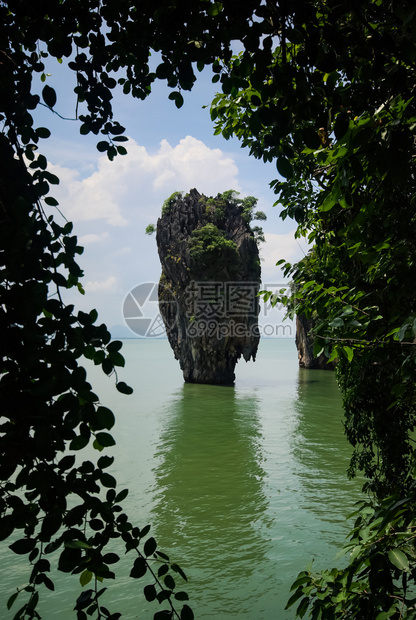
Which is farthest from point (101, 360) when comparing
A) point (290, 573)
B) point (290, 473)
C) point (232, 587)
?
point (290, 473)

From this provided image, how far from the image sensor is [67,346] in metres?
1.02

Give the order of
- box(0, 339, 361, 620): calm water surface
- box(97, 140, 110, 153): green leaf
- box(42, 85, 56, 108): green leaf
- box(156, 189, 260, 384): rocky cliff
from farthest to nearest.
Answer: box(156, 189, 260, 384): rocky cliff < box(0, 339, 361, 620): calm water surface < box(97, 140, 110, 153): green leaf < box(42, 85, 56, 108): green leaf

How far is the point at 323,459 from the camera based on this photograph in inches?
417

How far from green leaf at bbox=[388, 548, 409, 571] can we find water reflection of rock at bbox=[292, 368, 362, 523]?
14.1 feet

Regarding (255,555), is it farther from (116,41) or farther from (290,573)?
(116,41)

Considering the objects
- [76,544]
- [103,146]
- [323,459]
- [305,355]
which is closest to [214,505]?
[323,459]

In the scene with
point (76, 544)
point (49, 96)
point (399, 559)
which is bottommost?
point (399, 559)

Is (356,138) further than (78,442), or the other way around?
(356,138)

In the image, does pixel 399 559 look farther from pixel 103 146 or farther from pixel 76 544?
pixel 103 146

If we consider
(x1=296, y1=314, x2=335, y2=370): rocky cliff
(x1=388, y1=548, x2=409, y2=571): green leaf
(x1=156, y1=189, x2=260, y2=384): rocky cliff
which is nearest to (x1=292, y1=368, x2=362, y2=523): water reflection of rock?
(x1=388, y1=548, x2=409, y2=571): green leaf

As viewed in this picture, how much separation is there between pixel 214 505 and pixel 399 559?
6782mm

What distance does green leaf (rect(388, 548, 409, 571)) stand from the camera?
1.54 m

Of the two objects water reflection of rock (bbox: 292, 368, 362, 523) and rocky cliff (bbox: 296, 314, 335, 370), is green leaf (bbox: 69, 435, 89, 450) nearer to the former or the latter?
water reflection of rock (bbox: 292, 368, 362, 523)

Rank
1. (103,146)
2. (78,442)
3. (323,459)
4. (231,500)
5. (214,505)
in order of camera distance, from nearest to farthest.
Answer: (78,442) → (103,146) → (214,505) → (231,500) → (323,459)
